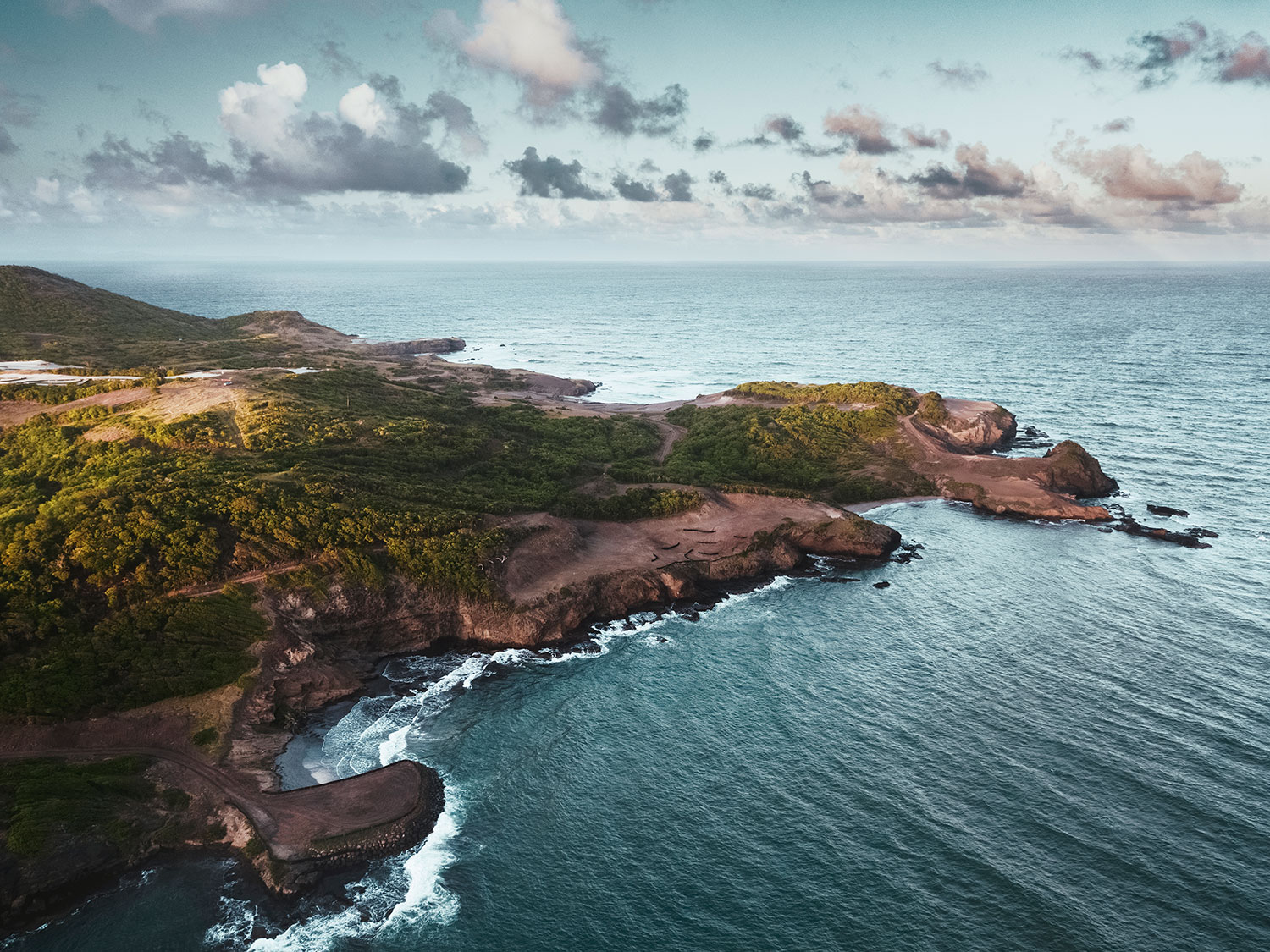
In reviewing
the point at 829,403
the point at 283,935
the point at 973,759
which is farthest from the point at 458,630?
the point at 829,403

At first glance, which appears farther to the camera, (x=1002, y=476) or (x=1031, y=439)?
(x=1031, y=439)

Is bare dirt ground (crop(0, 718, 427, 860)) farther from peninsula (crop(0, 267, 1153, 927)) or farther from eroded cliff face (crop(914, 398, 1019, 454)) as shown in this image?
eroded cliff face (crop(914, 398, 1019, 454))

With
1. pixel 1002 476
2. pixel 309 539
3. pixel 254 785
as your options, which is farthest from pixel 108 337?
pixel 1002 476

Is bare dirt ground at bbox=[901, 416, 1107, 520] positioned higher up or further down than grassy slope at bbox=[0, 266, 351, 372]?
further down

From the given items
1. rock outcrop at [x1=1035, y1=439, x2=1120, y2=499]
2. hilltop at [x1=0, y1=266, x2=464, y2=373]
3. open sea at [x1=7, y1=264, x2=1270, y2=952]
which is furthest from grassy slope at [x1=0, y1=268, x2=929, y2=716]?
rock outcrop at [x1=1035, y1=439, x2=1120, y2=499]

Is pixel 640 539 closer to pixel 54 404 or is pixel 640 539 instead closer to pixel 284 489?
pixel 284 489

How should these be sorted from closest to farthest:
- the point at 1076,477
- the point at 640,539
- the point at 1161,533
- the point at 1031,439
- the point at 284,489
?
the point at 284,489, the point at 640,539, the point at 1161,533, the point at 1076,477, the point at 1031,439

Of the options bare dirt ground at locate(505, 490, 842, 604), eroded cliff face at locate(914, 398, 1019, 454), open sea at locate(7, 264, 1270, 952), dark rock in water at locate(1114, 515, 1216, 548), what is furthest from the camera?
eroded cliff face at locate(914, 398, 1019, 454)

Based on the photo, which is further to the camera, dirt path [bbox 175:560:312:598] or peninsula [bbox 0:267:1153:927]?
Answer: dirt path [bbox 175:560:312:598]
